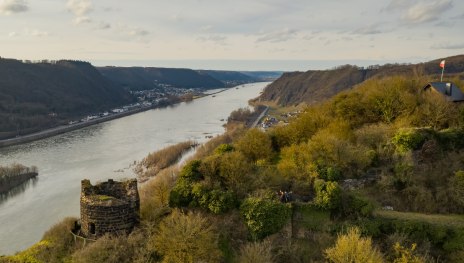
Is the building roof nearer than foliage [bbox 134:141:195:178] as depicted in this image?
Yes

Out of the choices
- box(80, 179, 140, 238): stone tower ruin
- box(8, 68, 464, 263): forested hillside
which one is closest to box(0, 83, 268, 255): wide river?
box(8, 68, 464, 263): forested hillside

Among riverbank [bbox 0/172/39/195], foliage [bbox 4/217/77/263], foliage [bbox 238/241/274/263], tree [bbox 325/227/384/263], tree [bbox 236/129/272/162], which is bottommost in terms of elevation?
riverbank [bbox 0/172/39/195]

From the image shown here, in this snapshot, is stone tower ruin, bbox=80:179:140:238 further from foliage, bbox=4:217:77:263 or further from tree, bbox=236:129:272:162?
tree, bbox=236:129:272:162

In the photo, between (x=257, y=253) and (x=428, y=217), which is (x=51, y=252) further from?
(x=428, y=217)

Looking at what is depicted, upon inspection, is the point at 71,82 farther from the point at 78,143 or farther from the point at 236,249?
the point at 236,249

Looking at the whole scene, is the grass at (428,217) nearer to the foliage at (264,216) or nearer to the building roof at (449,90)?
the foliage at (264,216)

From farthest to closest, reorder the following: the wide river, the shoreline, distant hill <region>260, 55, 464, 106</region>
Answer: distant hill <region>260, 55, 464, 106</region>, the shoreline, the wide river

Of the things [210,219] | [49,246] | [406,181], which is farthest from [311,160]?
[49,246]
